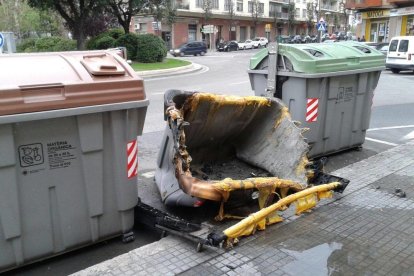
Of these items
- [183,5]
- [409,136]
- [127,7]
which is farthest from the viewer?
[183,5]

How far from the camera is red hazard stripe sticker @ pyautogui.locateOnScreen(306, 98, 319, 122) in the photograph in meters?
5.85

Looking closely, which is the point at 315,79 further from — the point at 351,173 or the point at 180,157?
the point at 180,157

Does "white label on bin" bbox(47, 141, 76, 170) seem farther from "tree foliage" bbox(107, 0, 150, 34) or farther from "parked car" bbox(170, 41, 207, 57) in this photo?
"parked car" bbox(170, 41, 207, 57)

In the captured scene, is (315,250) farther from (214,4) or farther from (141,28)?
(214,4)

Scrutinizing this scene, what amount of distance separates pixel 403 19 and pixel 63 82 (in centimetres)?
4042

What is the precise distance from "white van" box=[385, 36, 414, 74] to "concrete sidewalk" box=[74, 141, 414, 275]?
17.2 m

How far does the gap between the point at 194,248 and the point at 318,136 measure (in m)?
3.22

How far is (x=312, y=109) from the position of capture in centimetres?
591

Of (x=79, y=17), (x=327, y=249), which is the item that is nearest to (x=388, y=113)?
(x=327, y=249)

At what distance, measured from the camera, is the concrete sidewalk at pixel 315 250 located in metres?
3.37

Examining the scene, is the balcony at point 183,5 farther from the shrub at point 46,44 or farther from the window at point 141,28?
the shrub at point 46,44

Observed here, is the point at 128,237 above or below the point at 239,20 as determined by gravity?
below

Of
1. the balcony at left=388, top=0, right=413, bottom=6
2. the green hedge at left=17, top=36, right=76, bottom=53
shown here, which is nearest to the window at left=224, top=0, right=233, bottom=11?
the balcony at left=388, top=0, right=413, bottom=6

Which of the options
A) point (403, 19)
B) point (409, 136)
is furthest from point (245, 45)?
point (409, 136)
